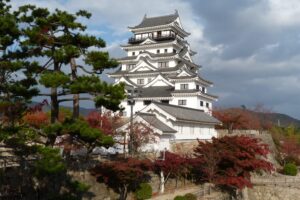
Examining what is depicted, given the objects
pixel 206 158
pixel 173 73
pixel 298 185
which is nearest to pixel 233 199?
pixel 206 158

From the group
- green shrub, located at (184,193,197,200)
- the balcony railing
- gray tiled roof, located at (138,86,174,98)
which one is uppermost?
the balcony railing

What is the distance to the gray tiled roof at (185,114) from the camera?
35.3 meters

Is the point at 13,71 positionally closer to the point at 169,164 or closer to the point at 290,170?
the point at 169,164

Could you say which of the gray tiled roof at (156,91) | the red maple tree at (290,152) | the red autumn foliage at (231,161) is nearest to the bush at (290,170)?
the red maple tree at (290,152)

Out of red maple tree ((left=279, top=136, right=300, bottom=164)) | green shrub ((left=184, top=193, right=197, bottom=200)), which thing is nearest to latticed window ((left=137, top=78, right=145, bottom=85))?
red maple tree ((left=279, top=136, right=300, bottom=164))

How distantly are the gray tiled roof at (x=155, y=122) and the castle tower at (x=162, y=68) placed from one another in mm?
10432

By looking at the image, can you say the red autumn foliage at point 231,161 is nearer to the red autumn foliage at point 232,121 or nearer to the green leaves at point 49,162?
the green leaves at point 49,162

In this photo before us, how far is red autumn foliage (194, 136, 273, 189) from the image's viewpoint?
2734 cm

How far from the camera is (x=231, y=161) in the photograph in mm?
27703

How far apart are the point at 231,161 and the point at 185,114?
434 inches

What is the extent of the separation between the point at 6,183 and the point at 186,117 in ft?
73.0

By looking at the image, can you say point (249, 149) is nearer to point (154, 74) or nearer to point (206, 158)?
point (206, 158)

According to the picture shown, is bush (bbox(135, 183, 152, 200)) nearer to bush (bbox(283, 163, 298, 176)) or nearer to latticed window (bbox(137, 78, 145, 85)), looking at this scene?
bush (bbox(283, 163, 298, 176))

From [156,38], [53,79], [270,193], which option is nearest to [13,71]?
[53,79]
